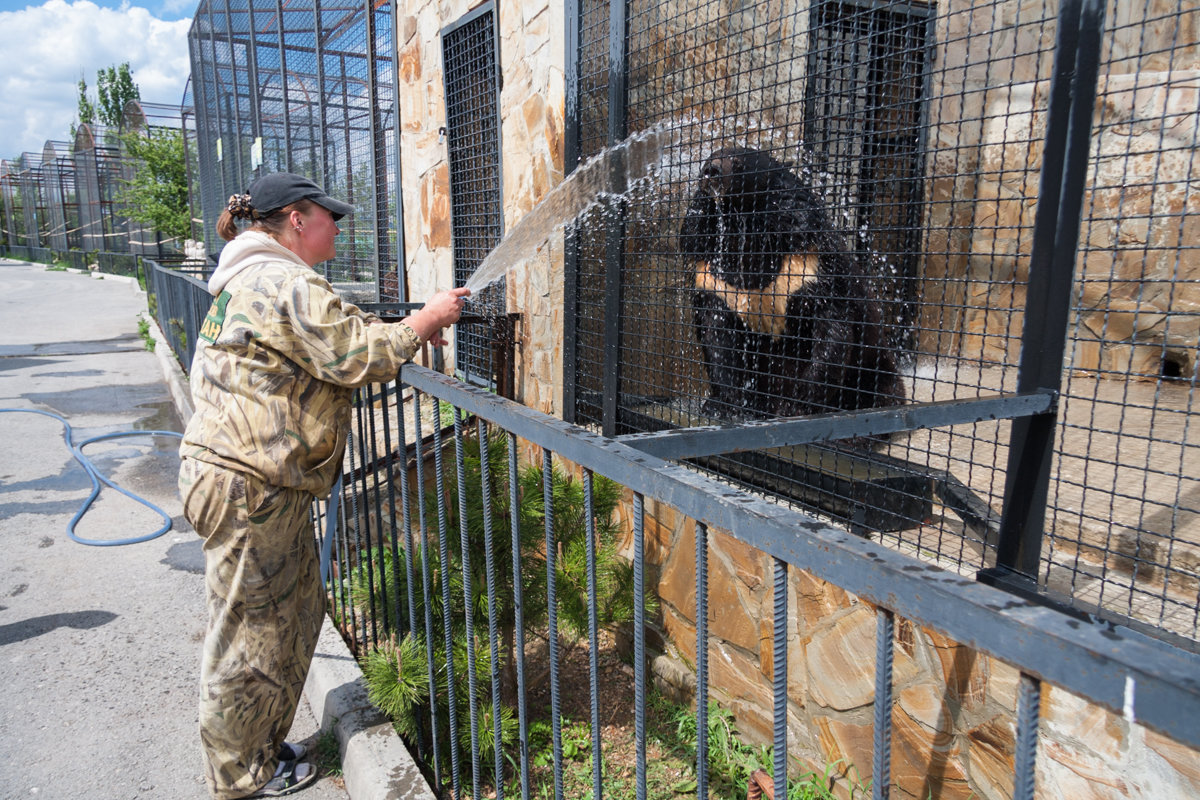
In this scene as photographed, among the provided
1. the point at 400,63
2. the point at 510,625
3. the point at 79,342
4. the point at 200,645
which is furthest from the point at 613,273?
the point at 79,342

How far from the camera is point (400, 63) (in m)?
6.16

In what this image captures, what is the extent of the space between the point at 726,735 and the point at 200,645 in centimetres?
230

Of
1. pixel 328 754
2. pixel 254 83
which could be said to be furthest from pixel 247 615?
pixel 254 83

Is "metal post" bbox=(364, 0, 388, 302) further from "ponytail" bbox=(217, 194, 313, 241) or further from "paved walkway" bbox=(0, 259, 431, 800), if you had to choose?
"ponytail" bbox=(217, 194, 313, 241)

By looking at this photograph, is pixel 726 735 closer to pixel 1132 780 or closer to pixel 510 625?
pixel 510 625

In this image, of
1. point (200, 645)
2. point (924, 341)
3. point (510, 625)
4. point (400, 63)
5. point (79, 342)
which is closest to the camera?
point (510, 625)

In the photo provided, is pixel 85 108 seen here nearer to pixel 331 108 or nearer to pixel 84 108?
pixel 84 108

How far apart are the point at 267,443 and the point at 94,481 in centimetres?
407

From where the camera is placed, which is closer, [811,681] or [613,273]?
[811,681]

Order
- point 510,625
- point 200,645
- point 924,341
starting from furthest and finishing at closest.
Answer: point 924,341, point 200,645, point 510,625

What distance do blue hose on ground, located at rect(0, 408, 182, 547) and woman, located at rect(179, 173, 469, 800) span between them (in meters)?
2.64

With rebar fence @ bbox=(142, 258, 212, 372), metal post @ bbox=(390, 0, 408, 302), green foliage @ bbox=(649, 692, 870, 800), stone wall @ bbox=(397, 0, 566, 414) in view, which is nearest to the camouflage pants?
green foliage @ bbox=(649, 692, 870, 800)

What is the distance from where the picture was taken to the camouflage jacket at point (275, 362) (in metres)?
2.07

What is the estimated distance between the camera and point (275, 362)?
2111mm
